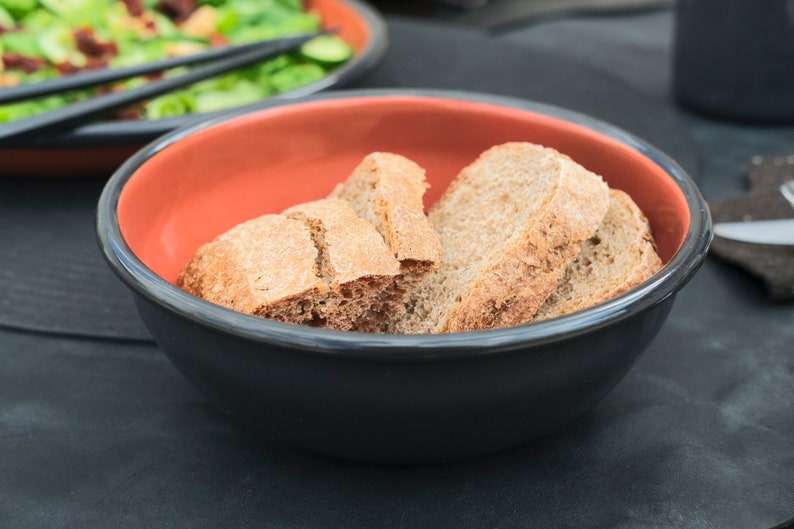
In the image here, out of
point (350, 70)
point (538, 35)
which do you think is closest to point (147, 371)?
point (350, 70)

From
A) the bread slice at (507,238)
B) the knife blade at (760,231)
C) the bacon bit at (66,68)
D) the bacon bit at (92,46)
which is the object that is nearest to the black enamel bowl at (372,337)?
the bread slice at (507,238)

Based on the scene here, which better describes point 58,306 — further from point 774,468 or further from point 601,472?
point 774,468

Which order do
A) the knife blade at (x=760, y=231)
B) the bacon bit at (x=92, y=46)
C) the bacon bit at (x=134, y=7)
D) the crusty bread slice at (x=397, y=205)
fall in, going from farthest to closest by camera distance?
the bacon bit at (x=134, y=7), the bacon bit at (x=92, y=46), the knife blade at (x=760, y=231), the crusty bread slice at (x=397, y=205)

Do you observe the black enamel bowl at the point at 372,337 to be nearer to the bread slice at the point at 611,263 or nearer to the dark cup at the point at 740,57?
the bread slice at the point at 611,263

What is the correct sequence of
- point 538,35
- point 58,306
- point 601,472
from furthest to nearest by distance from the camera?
point 538,35
point 58,306
point 601,472

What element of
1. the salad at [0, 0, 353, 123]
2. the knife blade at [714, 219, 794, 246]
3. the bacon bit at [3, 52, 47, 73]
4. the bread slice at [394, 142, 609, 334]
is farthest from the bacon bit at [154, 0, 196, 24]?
the knife blade at [714, 219, 794, 246]

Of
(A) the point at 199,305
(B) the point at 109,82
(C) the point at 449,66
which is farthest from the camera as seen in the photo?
(C) the point at 449,66

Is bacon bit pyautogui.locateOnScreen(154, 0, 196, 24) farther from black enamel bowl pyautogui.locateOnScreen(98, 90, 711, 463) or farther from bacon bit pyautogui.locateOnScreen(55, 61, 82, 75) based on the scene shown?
black enamel bowl pyautogui.locateOnScreen(98, 90, 711, 463)
